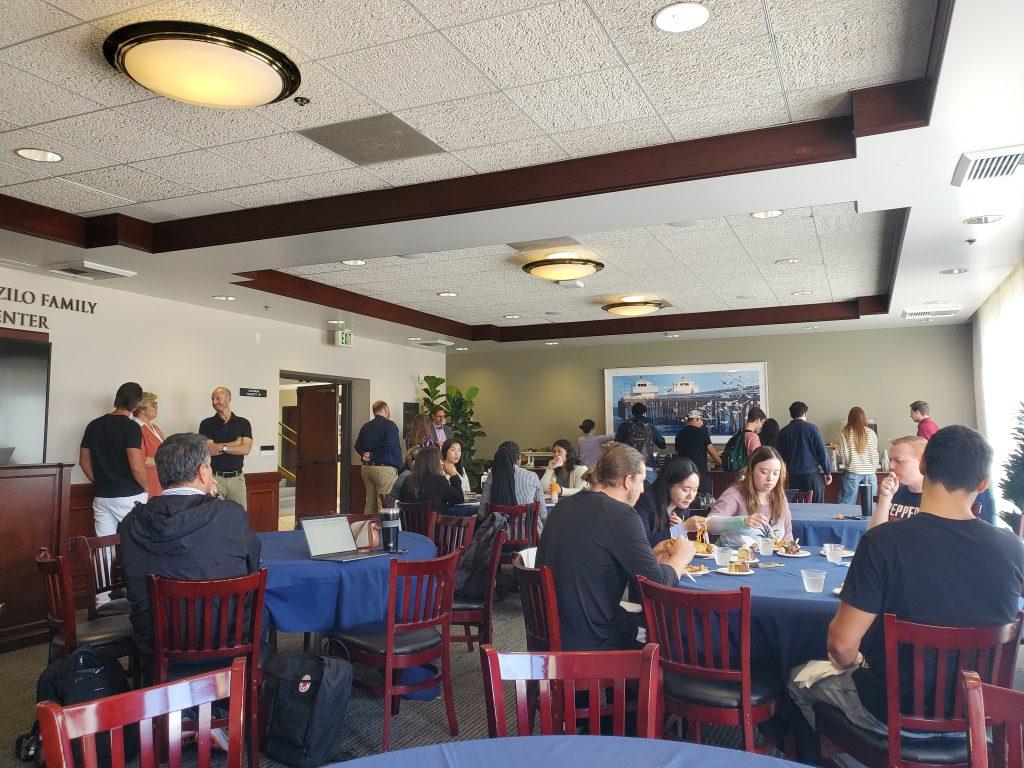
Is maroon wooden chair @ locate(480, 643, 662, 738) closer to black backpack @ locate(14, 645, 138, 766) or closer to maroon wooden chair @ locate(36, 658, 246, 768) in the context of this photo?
maroon wooden chair @ locate(36, 658, 246, 768)

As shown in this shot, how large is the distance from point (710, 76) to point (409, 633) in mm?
2886

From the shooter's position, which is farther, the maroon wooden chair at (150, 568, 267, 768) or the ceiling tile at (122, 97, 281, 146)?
the ceiling tile at (122, 97, 281, 146)

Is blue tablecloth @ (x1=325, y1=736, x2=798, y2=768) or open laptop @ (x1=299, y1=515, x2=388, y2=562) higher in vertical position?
open laptop @ (x1=299, y1=515, x2=388, y2=562)

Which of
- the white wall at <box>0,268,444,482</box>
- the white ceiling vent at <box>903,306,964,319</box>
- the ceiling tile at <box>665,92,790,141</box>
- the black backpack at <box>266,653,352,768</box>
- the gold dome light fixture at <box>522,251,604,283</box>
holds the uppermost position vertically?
the ceiling tile at <box>665,92,790,141</box>

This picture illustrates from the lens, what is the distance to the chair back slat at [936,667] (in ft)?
6.79

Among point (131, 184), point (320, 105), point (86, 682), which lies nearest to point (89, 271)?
point (131, 184)

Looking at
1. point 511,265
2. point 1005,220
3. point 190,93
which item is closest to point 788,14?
point 190,93

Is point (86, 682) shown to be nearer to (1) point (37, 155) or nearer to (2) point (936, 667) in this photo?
(1) point (37, 155)

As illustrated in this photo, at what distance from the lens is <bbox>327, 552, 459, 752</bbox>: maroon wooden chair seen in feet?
10.7

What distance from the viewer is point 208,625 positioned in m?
2.98

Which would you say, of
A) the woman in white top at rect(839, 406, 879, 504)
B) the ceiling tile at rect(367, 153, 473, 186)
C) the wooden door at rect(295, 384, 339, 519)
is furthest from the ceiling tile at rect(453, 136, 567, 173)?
the wooden door at rect(295, 384, 339, 519)

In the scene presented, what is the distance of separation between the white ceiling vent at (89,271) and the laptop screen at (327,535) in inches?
126

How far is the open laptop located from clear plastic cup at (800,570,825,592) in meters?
2.08

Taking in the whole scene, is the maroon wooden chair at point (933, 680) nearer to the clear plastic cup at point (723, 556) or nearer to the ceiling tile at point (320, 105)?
the clear plastic cup at point (723, 556)
